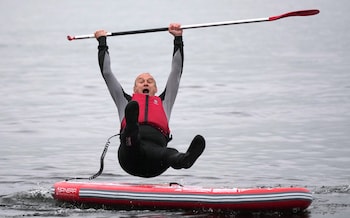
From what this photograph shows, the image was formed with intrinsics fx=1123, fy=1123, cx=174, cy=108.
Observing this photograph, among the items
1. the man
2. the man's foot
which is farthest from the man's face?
the man's foot

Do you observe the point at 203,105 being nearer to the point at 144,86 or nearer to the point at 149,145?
the point at 144,86

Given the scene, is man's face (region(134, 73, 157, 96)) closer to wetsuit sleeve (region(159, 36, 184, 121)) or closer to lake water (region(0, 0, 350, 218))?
wetsuit sleeve (region(159, 36, 184, 121))

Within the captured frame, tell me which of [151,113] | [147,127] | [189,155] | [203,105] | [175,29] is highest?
[175,29]

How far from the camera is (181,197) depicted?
9797mm

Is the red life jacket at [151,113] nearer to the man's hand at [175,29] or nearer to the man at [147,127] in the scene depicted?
the man at [147,127]

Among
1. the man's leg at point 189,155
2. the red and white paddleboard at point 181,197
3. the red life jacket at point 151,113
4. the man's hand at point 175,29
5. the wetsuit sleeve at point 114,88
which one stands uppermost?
the man's hand at point 175,29

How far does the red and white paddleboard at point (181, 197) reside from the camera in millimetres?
9477

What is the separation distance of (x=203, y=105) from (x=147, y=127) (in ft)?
23.2

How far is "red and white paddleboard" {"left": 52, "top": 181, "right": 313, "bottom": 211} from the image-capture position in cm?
948

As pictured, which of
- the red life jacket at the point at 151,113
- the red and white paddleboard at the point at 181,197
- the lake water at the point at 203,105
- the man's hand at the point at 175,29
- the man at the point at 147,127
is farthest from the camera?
the lake water at the point at 203,105

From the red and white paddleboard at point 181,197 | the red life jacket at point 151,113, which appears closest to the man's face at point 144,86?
the red life jacket at point 151,113

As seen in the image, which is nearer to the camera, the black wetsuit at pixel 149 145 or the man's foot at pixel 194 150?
the man's foot at pixel 194 150

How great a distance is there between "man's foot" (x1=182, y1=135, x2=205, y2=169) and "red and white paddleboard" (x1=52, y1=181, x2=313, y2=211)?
10.2 inches

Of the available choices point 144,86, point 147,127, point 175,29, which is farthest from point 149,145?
point 175,29
